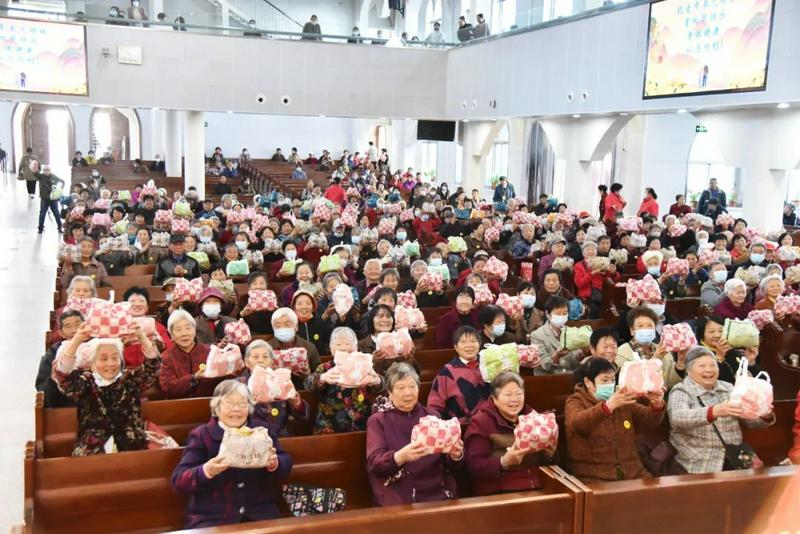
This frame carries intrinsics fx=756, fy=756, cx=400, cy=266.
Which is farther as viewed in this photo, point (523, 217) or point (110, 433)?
point (523, 217)

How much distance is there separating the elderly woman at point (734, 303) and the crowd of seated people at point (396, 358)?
0.02 meters

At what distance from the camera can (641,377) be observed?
9.63 ft

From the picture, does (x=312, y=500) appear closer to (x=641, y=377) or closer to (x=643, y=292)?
(x=641, y=377)

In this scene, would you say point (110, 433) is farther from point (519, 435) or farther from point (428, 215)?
point (428, 215)

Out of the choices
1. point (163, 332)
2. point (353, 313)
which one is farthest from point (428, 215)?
point (163, 332)

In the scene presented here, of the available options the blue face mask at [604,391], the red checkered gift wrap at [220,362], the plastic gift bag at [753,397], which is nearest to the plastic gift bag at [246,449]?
the red checkered gift wrap at [220,362]

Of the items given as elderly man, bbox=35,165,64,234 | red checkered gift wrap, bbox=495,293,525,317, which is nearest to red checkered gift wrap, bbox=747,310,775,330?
red checkered gift wrap, bbox=495,293,525,317

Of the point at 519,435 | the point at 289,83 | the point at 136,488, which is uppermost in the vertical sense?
the point at 289,83

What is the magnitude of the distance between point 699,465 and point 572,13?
10.9 metres

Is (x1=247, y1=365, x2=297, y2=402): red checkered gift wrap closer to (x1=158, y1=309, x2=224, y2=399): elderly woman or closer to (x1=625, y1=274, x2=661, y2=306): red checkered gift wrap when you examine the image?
(x1=158, y1=309, x2=224, y2=399): elderly woman

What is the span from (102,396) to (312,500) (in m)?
1.03

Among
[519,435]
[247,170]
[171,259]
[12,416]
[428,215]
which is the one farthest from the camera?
[247,170]

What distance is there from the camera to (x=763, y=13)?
29.0 feet

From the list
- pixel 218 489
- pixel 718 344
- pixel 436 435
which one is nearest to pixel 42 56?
pixel 218 489
